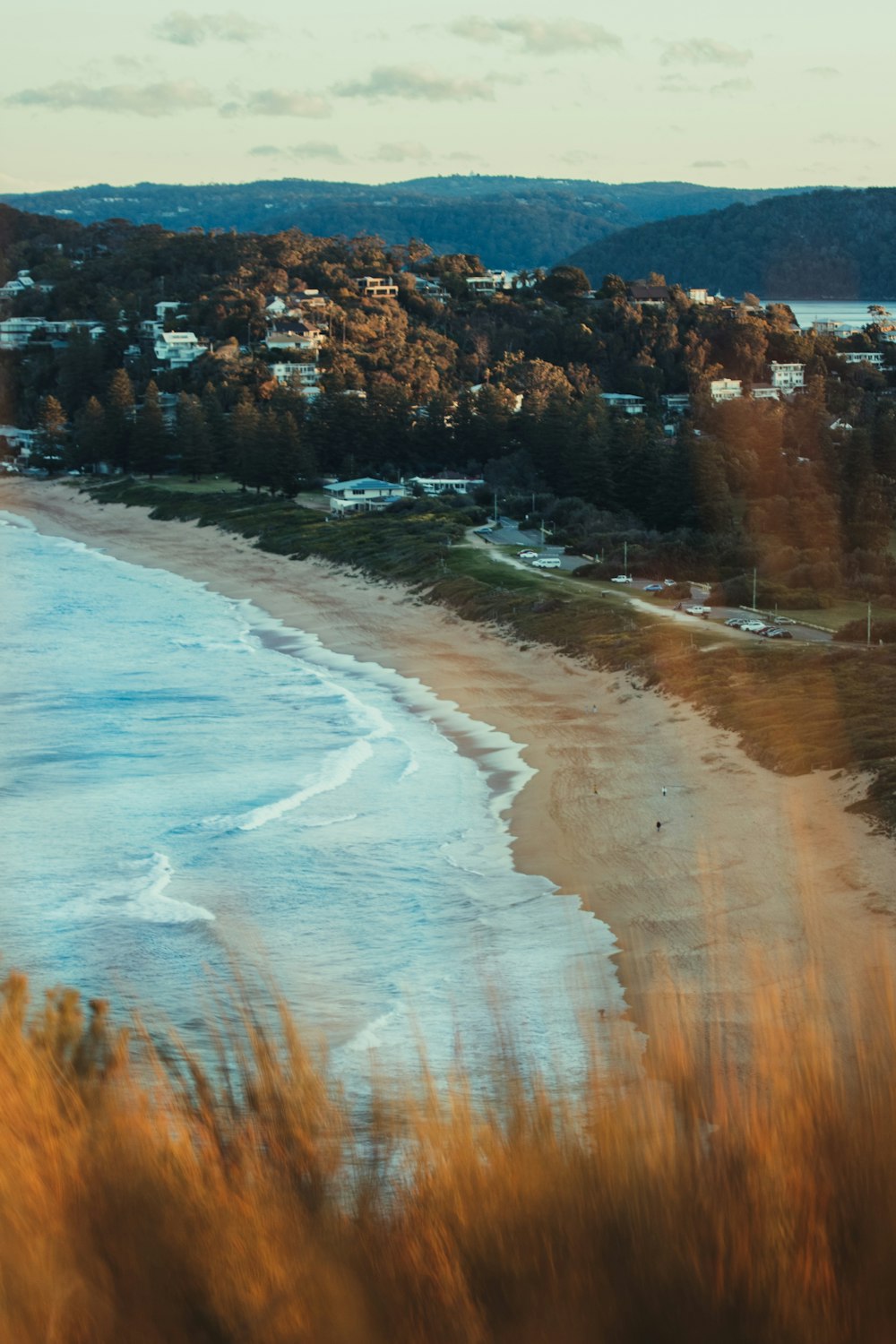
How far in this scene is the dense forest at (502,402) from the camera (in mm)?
47312

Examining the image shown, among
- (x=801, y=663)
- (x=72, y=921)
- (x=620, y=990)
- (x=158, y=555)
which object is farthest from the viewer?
(x=158, y=555)

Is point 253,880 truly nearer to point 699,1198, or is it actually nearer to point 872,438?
point 699,1198

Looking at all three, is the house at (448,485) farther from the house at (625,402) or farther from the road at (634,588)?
the house at (625,402)

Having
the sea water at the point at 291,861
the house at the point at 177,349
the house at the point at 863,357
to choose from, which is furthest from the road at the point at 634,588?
the house at the point at 863,357

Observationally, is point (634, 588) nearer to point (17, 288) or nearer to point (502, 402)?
point (502, 402)

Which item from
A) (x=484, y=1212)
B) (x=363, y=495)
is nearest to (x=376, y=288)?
(x=363, y=495)

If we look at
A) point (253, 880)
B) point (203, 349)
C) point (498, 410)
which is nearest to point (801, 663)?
point (253, 880)

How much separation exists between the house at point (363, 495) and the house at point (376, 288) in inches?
1642

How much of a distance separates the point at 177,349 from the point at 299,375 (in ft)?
35.0

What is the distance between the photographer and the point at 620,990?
432 inches

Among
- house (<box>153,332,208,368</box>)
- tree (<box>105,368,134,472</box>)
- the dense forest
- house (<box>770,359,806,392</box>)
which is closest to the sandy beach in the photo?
the dense forest

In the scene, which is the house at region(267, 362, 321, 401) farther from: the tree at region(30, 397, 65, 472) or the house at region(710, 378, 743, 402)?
the house at region(710, 378, 743, 402)

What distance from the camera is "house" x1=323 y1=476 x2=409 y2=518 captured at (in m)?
53.2

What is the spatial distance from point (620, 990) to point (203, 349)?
76.3 meters
